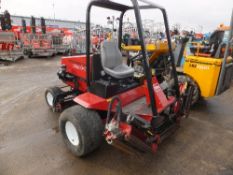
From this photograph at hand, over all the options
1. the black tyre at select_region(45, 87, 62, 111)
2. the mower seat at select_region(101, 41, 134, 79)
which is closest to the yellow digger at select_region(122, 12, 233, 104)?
the mower seat at select_region(101, 41, 134, 79)

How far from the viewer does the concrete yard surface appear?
6.68 feet

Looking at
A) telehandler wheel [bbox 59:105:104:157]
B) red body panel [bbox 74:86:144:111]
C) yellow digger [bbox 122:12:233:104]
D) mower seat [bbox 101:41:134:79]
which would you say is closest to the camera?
telehandler wheel [bbox 59:105:104:157]

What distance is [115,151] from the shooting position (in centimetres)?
233

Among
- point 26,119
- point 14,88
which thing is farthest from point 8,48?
point 26,119

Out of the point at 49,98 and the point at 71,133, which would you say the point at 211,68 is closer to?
the point at 71,133

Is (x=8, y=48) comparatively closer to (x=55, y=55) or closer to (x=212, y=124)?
(x=55, y=55)

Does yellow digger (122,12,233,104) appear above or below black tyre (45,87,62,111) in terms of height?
above

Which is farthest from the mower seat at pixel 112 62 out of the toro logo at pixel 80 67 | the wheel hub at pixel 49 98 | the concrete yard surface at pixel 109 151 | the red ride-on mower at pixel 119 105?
the wheel hub at pixel 49 98

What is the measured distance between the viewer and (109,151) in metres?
2.33

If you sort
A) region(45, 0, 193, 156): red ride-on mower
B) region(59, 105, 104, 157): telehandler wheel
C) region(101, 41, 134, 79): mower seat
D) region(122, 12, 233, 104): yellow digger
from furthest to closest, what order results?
region(122, 12, 233, 104): yellow digger → region(101, 41, 134, 79): mower seat → region(59, 105, 104, 157): telehandler wheel → region(45, 0, 193, 156): red ride-on mower

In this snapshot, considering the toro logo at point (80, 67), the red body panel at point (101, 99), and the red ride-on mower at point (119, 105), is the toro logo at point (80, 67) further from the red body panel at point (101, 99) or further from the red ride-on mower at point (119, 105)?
the red body panel at point (101, 99)

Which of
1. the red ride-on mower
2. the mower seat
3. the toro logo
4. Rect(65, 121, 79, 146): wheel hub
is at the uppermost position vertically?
the mower seat

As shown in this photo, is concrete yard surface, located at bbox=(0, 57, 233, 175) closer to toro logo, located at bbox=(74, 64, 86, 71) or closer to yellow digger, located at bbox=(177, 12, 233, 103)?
yellow digger, located at bbox=(177, 12, 233, 103)

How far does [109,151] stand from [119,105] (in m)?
0.83
